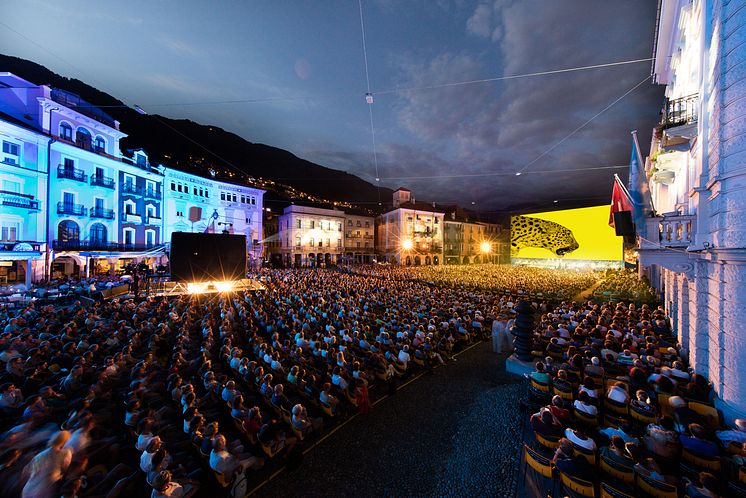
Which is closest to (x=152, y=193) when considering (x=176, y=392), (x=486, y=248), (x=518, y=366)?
(x=176, y=392)

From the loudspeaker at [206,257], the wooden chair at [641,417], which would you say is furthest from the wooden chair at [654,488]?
the loudspeaker at [206,257]

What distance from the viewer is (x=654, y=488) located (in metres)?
4.01

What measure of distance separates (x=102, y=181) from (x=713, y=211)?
4081 centimetres

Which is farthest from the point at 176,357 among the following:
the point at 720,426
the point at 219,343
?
the point at 720,426

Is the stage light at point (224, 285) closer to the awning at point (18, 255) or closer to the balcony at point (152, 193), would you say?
the awning at point (18, 255)

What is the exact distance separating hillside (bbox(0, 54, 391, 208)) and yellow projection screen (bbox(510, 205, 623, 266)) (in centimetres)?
5285

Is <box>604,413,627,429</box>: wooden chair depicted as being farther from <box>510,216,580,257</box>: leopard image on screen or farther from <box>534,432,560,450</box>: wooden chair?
<box>510,216,580,257</box>: leopard image on screen

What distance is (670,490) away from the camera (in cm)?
390

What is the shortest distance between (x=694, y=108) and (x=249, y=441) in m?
15.2

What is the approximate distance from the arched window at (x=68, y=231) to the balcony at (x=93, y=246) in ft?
0.80

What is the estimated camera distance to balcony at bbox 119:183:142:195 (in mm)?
30391

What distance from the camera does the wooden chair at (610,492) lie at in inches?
149

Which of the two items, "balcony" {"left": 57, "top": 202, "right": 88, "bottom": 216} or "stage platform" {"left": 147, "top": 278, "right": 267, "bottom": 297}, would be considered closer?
"stage platform" {"left": 147, "top": 278, "right": 267, "bottom": 297}

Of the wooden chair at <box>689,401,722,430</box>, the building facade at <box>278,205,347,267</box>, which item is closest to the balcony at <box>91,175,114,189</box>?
the building facade at <box>278,205,347,267</box>
